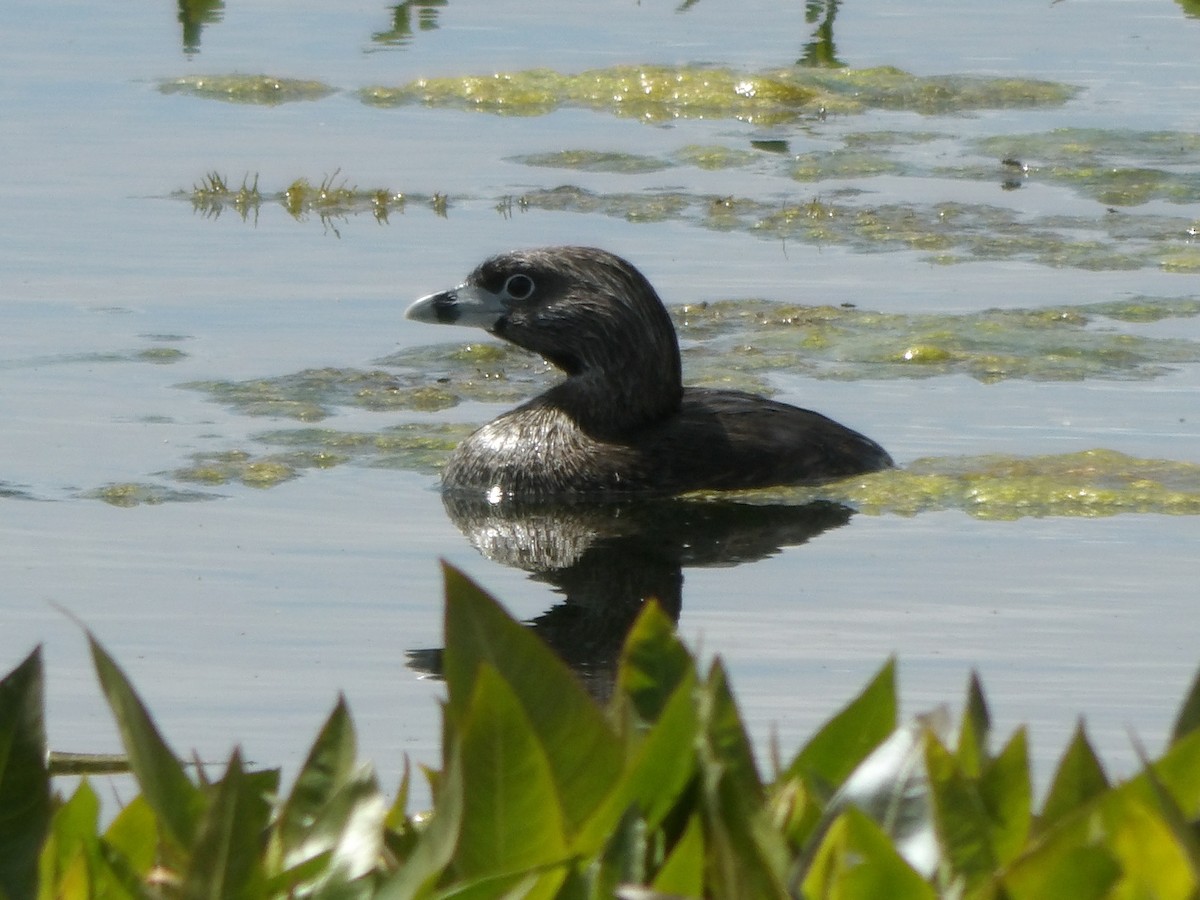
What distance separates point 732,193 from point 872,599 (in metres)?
7.16

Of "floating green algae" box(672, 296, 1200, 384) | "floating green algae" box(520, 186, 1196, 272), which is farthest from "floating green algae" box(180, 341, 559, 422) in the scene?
"floating green algae" box(520, 186, 1196, 272)

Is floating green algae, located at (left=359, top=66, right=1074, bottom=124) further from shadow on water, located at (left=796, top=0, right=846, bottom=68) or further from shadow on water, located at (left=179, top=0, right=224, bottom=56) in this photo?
shadow on water, located at (left=179, top=0, right=224, bottom=56)

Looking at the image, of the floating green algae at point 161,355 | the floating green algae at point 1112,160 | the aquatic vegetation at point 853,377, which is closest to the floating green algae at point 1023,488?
the aquatic vegetation at point 853,377

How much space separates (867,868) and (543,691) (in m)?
0.33

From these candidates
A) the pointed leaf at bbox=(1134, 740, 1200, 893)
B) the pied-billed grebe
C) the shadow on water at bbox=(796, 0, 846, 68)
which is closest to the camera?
the pointed leaf at bbox=(1134, 740, 1200, 893)

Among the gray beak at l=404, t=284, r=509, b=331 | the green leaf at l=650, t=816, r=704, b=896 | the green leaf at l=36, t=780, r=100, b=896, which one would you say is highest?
the green leaf at l=650, t=816, r=704, b=896

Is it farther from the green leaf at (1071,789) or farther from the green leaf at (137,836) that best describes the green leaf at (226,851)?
the green leaf at (1071,789)

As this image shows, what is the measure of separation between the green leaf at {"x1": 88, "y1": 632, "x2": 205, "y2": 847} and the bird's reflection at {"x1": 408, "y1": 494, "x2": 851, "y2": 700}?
348 cm

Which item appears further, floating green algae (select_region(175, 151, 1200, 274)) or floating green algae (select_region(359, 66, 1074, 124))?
floating green algae (select_region(359, 66, 1074, 124))

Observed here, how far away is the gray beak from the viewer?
861cm

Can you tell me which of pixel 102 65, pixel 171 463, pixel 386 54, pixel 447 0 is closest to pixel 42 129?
pixel 102 65

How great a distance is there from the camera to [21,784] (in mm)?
2111

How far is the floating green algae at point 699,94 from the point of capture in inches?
630

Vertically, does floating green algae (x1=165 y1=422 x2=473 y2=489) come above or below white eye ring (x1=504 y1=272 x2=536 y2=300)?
below
